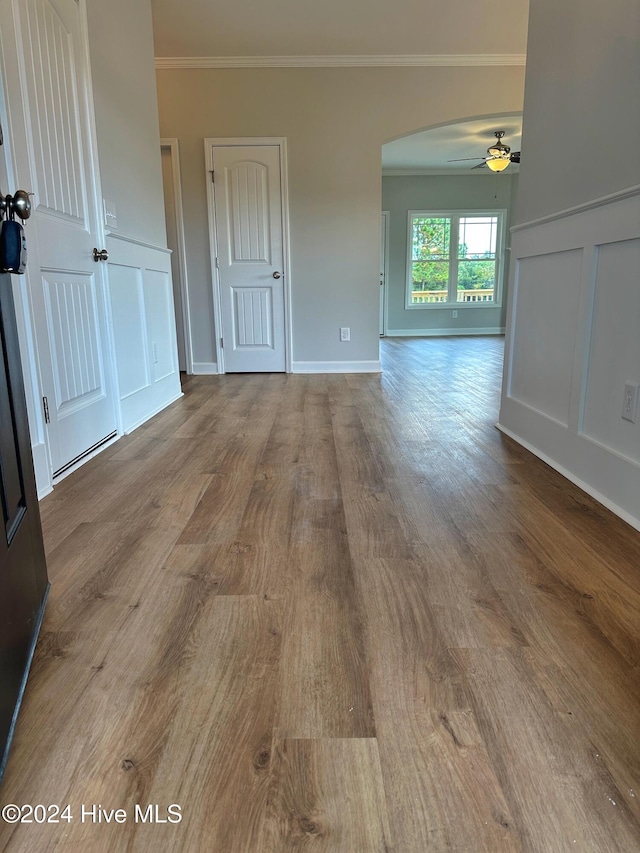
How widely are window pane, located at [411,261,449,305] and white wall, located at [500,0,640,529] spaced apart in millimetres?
6973

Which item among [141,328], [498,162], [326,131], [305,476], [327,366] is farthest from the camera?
[498,162]

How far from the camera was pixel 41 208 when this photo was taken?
2.02m

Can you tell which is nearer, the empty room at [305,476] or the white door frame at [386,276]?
the empty room at [305,476]

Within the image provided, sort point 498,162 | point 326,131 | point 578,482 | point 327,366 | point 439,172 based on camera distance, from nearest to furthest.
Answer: point 578,482
point 326,131
point 327,366
point 498,162
point 439,172

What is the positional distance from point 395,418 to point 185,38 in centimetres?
336

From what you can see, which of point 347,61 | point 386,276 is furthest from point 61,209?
point 386,276

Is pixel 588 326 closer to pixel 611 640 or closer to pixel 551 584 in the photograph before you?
pixel 551 584

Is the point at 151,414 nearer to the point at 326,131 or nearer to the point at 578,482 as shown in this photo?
the point at 578,482

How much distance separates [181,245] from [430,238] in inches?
219

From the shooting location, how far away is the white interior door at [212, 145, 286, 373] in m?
4.64

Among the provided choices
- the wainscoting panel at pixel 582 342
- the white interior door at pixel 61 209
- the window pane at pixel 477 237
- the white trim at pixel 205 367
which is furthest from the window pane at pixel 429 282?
the white interior door at pixel 61 209

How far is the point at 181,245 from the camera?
4805mm

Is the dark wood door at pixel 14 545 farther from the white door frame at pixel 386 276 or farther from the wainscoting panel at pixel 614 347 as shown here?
the white door frame at pixel 386 276

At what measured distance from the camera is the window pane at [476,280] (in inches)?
366
